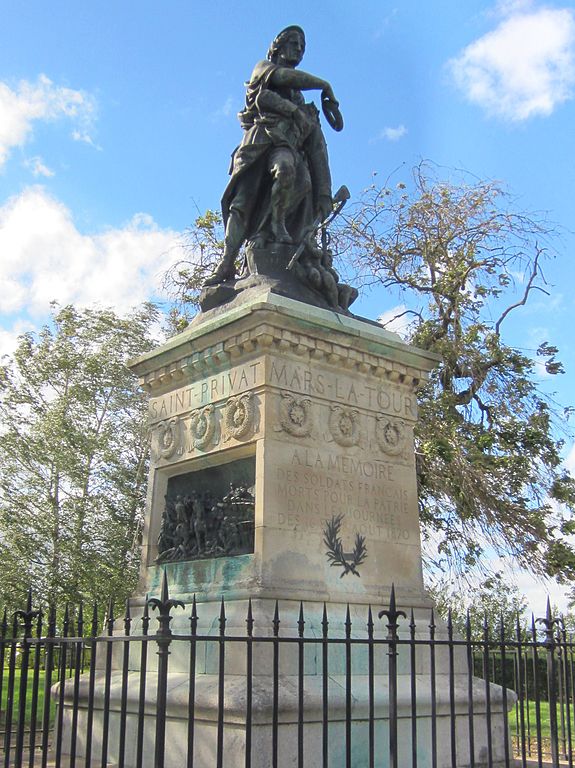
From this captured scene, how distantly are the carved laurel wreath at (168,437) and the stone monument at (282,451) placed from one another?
2 cm

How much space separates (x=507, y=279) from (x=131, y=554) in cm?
1109

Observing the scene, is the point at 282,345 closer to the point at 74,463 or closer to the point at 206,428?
the point at 206,428

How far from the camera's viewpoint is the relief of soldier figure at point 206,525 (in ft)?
21.3

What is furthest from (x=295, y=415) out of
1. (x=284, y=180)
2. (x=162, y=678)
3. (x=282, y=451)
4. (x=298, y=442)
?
(x=162, y=678)

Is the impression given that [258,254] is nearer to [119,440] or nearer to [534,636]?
[534,636]

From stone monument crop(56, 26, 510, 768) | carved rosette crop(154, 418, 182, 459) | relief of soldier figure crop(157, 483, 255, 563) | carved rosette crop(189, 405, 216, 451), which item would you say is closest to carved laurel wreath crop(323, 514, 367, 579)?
stone monument crop(56, 26, 510, 768)

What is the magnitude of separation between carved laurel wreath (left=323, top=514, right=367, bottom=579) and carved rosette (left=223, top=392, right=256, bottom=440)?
1.00 metres

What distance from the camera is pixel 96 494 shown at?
21.5 metres

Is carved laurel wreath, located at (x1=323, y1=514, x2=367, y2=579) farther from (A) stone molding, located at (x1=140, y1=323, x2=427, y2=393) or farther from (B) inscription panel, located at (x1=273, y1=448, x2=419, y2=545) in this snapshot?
(A) stone molding, located at (x1=140, y1=323, x2=427, y2=393)

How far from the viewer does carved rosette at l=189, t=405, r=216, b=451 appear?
710cm

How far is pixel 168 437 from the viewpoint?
767 centimetres

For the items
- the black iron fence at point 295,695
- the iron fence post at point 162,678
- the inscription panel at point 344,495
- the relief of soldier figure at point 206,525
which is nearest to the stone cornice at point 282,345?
the inscription panel at point 344,495

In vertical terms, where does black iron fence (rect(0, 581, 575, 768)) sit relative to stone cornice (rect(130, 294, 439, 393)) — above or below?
below

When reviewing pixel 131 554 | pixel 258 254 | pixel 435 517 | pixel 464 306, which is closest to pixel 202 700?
pixel 258 254
